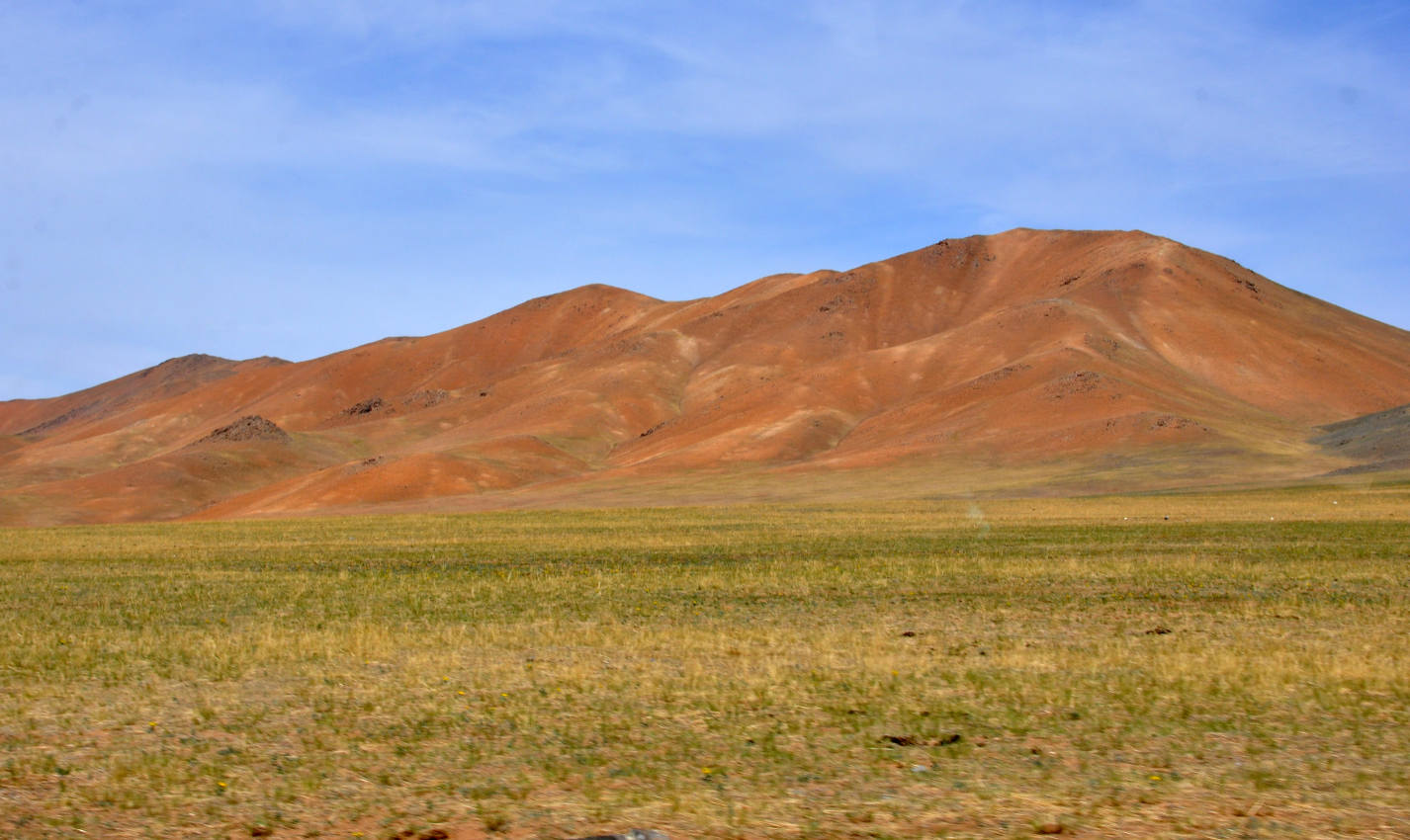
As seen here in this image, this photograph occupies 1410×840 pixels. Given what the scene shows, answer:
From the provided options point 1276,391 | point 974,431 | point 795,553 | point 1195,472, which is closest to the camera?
point 795,553

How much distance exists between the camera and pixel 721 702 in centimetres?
1521

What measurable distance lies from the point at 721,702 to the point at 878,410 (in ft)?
445

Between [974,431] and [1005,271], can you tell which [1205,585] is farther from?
[1005,271]

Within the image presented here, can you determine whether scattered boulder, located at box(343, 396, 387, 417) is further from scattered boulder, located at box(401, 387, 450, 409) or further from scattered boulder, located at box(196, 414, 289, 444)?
scattered boulder, located at box(196, 414, 289, 444)

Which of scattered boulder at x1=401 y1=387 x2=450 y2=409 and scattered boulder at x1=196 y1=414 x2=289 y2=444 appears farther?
scattered boulder at x1=401 y1=387 x2=450 y2=409

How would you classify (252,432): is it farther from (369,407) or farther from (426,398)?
(369,407)

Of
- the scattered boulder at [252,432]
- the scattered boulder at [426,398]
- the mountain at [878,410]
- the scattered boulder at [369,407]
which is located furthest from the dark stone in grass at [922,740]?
the scattered boulder at [369,407]

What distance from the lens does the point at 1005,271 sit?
19588 centimetres

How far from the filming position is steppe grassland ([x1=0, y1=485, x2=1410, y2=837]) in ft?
35.4

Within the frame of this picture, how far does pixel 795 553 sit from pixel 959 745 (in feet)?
89.9

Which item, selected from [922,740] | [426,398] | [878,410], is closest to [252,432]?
[426,398]

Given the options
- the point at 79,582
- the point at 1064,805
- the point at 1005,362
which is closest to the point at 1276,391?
the point at 1005,362

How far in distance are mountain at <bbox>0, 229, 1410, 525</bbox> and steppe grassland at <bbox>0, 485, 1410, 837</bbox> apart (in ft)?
232

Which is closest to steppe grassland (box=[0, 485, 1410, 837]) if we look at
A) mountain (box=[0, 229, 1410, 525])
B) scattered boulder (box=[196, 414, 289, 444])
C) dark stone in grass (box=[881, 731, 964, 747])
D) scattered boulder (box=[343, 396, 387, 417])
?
dark stone in grass (box=[881, 731, 964, 747])
